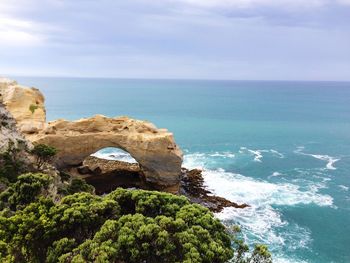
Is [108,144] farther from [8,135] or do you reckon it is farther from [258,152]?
[258,152]

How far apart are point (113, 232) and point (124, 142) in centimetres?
2915

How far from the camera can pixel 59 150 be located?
46562 mm

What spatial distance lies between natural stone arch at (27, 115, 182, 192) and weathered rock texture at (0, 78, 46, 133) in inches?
74.1

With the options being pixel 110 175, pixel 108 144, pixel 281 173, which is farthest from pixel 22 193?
pixel 281 173

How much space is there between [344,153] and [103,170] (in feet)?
159

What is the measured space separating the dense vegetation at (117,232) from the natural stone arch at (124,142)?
23268 mm

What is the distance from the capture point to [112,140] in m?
47.6

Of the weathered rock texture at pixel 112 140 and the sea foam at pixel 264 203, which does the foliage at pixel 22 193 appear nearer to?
the weathered rock texture at pixel 112 140

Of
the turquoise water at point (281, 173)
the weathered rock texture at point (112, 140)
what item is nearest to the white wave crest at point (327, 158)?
the turquoise water at point (281, 173)

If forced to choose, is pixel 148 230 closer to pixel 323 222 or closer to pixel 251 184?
pixel 323 222

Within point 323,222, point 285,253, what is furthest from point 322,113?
point 285,253

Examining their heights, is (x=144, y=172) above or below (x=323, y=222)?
above

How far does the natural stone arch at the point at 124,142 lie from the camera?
4612cm

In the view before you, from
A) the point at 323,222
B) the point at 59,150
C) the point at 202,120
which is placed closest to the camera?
the point at 323,222
